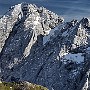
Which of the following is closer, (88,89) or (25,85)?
(25,85)

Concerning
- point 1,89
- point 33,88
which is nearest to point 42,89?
point 33,88

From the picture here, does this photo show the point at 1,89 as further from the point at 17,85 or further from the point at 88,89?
the point at 88,89

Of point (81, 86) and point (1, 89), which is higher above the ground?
point (1, 89)

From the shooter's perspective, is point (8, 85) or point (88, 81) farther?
point (88, 81)

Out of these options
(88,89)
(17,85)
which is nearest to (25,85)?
(17,85)

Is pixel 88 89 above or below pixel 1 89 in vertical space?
below

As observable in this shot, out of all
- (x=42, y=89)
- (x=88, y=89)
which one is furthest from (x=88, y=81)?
(x=42, y=89)

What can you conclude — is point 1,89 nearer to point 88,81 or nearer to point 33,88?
point 33,88

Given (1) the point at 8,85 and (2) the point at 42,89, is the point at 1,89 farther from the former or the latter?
(2) the point at 42,89
